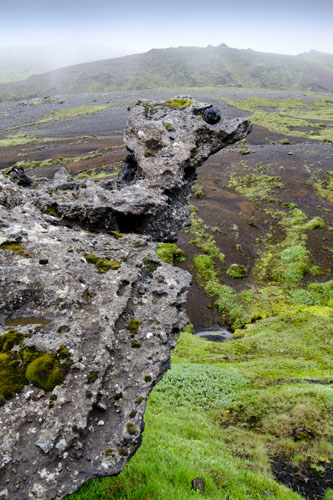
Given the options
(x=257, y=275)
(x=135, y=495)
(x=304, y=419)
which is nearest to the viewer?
(x=135, y=495)

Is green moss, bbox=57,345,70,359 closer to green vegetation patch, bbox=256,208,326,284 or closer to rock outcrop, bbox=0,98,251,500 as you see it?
rock outcrop, bbox=0,98,251,500

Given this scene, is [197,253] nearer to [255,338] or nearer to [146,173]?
[255,338]

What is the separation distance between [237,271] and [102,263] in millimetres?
30243

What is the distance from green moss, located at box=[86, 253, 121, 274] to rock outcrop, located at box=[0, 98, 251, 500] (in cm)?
3

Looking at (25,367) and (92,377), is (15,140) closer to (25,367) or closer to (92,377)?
(25,367)

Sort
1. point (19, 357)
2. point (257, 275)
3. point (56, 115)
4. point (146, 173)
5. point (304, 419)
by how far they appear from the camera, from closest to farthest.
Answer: point (19, 357) → point (304, 419) → point (146, 173) → point (257, 275) → point (56, 115)

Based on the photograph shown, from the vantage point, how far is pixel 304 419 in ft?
45.3

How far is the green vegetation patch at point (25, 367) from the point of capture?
21.5ft

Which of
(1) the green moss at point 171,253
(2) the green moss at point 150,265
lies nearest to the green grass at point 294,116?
(1) the green moss at point 171,253

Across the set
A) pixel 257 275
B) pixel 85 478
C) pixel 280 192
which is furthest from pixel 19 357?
pixel 280 192

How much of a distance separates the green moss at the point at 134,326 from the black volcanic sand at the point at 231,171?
8.19m

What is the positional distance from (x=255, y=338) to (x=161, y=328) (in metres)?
20.7

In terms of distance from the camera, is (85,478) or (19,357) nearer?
(85,478)

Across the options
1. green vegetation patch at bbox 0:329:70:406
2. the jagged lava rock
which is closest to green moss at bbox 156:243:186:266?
the jagged lava rock
